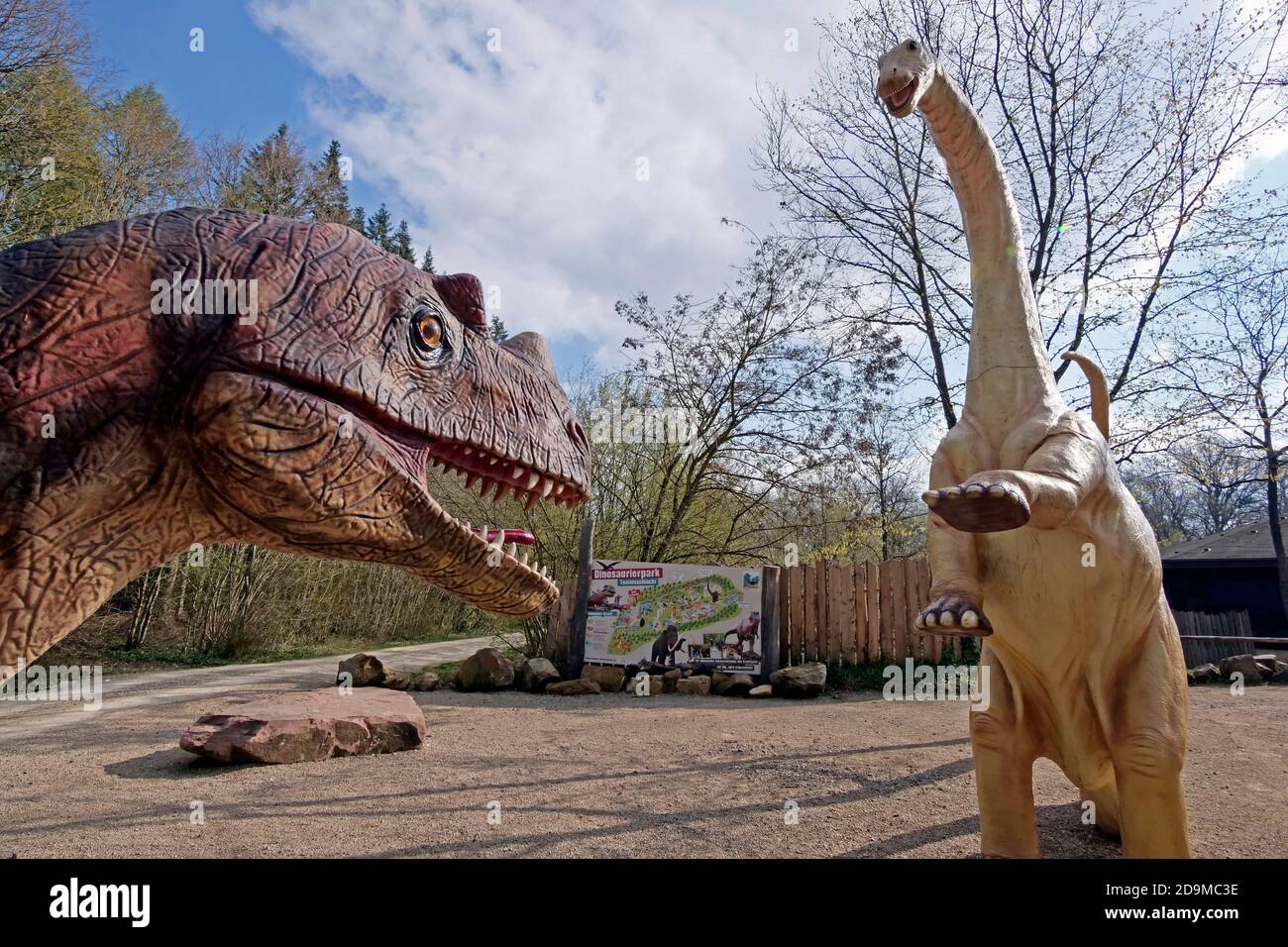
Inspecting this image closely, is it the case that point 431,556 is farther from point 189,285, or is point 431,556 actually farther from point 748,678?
point 748,678

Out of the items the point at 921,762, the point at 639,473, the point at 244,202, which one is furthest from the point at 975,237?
the point at 244,202

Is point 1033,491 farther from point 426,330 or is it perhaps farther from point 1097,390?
point 1097,390

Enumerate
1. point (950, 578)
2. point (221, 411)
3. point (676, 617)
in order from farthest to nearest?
point (676, 617)
point (950, 578)
point (221, 411)

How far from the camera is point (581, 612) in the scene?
11367 millimetres

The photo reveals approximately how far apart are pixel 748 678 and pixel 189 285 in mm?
10031

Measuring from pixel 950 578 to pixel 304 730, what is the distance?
5.42 metres

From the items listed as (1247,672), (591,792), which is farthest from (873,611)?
(591,792)

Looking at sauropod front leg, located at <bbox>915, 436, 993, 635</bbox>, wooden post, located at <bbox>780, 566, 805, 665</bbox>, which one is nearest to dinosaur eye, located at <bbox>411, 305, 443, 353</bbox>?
sauropod front leg, located at <bbox>915, 436, 993, 635</bbox>

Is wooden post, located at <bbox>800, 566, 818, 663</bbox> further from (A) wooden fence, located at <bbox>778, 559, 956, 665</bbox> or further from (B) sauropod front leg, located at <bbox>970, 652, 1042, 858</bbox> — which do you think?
(B) sauropod front leg, located at <bbox>970, 652, 1042, 858</bbox>

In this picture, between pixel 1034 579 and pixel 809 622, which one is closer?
pixel 1034 579

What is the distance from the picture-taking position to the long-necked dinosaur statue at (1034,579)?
2.78 m

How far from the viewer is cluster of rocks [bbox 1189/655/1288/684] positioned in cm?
1115

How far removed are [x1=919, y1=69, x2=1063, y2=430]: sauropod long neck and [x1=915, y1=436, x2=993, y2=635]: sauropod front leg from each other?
306 mm

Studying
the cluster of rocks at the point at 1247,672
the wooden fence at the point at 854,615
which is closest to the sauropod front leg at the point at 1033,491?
the wooden fence at the point at 854,615
